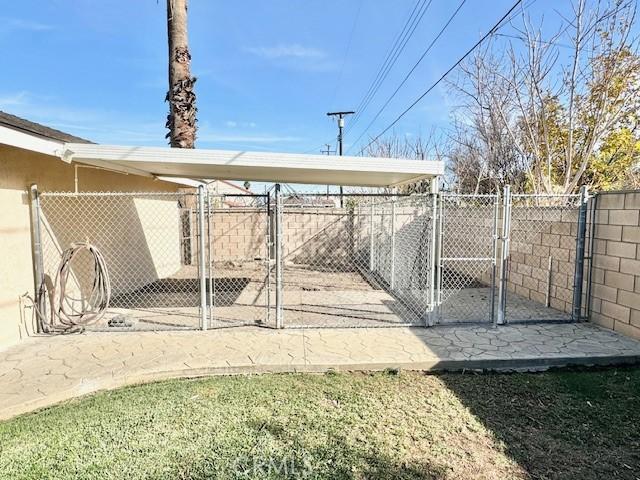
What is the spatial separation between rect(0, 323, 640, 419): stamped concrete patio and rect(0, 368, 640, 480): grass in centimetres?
21

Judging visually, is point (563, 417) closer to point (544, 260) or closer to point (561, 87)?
point (544, 260)

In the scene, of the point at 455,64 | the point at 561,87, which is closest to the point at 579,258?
the point at 561,87

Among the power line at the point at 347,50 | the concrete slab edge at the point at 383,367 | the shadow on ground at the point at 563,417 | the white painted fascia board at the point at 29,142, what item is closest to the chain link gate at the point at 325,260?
the white painted fascia board at the point at 29,142

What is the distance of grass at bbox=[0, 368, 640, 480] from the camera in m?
2.46

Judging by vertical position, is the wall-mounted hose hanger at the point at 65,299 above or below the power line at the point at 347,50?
below

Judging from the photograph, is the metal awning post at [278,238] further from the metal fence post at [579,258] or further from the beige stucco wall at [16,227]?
the metal fence post at [579,258]

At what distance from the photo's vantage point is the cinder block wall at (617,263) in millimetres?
4629

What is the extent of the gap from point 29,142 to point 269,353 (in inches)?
132

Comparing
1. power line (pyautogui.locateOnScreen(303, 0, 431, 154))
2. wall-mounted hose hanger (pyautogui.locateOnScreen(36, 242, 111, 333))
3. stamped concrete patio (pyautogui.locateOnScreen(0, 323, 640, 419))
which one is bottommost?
stamped concrete patio (pyautogui.locateOnScreen(0, 323, 640, 419))

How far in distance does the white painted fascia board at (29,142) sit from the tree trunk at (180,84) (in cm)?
421

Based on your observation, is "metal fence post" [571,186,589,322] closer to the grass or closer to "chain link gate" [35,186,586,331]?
"chain link gate" [35,186,586,331]

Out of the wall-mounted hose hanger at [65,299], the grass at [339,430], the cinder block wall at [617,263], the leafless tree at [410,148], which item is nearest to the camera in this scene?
the grass at [339,430]

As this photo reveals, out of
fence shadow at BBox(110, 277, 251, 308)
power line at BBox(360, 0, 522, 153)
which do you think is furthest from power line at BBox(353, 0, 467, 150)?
fence shadow at BBox(110, 277, 251, 308)

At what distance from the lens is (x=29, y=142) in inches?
158
